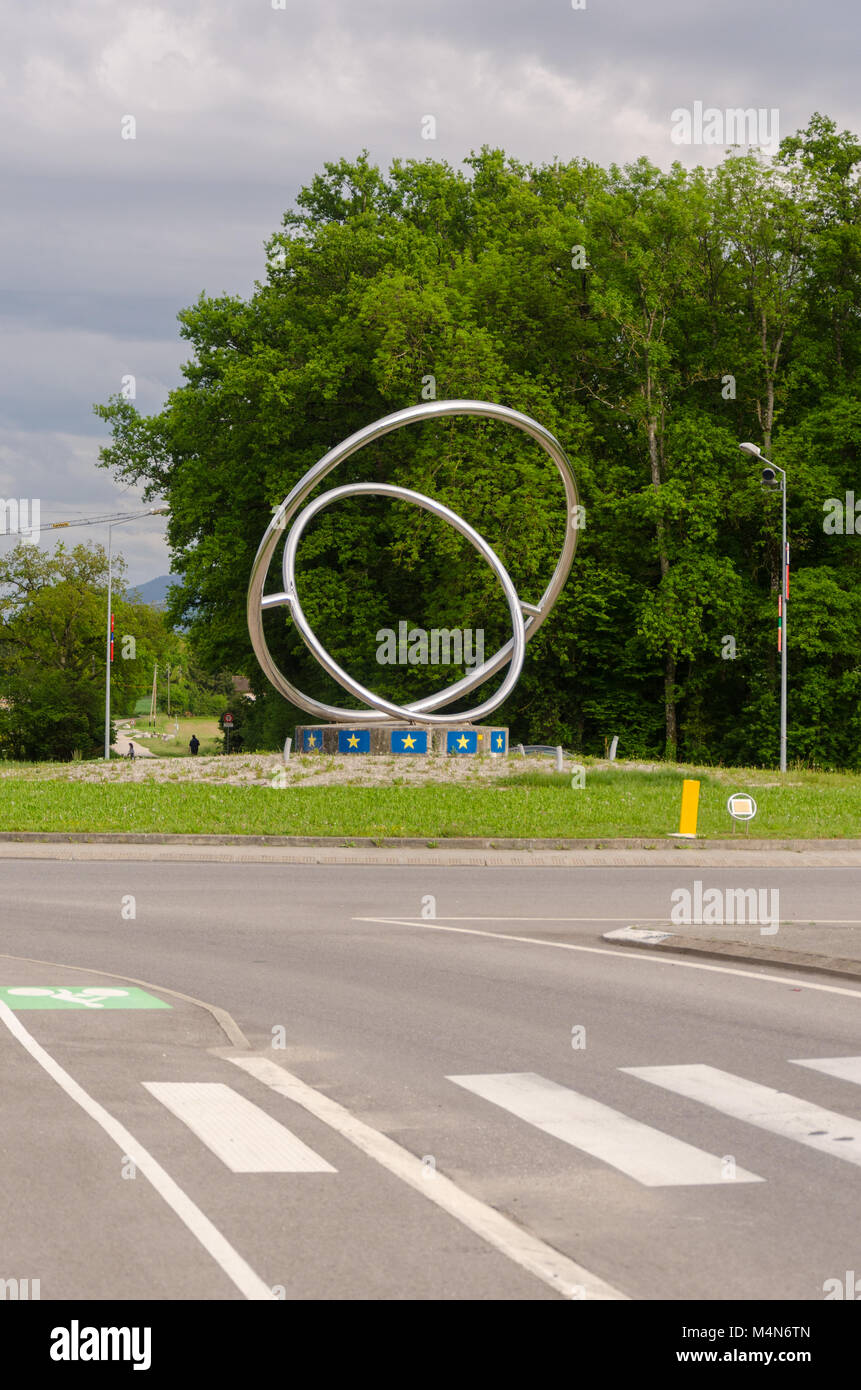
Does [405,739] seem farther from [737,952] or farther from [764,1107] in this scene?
[764,1107]

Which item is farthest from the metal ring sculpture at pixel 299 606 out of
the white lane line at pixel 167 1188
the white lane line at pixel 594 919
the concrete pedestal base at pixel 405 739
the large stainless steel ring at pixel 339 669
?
the white lane line at pixel 167 1188

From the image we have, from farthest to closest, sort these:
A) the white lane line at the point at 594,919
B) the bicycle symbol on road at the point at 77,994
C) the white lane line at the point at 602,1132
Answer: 1. the white lane line at the point at 594,919
2. the bicycle symbol on road at the point at 77,994
3. the white lane line at the point at 602,1132

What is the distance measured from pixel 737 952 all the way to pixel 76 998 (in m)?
5.29

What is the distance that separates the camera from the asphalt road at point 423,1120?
4980mm

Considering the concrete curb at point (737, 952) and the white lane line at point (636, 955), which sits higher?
the concrete curb at point (737, 952)

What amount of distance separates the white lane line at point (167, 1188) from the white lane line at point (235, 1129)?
31 cm

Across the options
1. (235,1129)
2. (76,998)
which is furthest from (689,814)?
(235,1129)

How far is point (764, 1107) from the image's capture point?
23.5 feet

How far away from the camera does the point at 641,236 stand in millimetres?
46750

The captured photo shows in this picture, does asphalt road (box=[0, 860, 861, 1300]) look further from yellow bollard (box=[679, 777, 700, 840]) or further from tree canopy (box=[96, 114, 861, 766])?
tree canopy (box=[96, 114, 861, 766])

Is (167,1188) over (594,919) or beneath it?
over

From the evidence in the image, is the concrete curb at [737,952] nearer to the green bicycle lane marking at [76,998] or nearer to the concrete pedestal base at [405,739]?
the green bicycle lane marking at [76,998]
